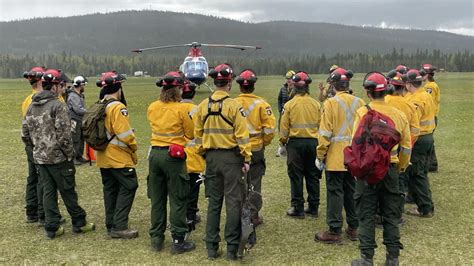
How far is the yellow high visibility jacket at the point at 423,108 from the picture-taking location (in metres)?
7.59

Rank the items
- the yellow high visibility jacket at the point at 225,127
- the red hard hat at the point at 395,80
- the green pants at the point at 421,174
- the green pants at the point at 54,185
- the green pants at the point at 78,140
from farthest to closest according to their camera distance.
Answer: the green pants at the point at 78,140
the green pants at the point at 421,174
the red hard hat at the point at 395,80
the green pants at the point at 54,185
the yellow high visibility jacket at the point at 225,127

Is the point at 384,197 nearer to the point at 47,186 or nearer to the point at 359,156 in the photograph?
the point at 359,156

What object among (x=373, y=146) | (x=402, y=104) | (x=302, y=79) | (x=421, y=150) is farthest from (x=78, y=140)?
(x=373, y=146)

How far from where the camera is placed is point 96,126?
252 inches

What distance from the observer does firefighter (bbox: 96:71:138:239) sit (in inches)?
253

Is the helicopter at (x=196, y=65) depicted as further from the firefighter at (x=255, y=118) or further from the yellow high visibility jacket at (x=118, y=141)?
the yellow high visibility jacket at (x=118, y=141)

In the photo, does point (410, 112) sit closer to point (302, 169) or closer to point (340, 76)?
point (340, 76)

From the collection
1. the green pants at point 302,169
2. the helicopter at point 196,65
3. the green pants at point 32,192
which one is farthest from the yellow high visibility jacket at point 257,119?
the helicopter at point 196,65

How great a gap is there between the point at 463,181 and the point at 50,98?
8671 mm

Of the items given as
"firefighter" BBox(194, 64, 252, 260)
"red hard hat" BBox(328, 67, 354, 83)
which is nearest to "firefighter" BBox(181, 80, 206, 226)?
"firefighter" BBox(194, 64, 252, 260)

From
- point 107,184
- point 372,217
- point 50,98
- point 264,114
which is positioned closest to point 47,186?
point 107,184

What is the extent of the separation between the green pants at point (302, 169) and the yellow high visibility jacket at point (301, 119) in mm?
119

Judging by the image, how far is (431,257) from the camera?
19.3 feet

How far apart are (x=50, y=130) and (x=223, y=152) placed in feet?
8.99
